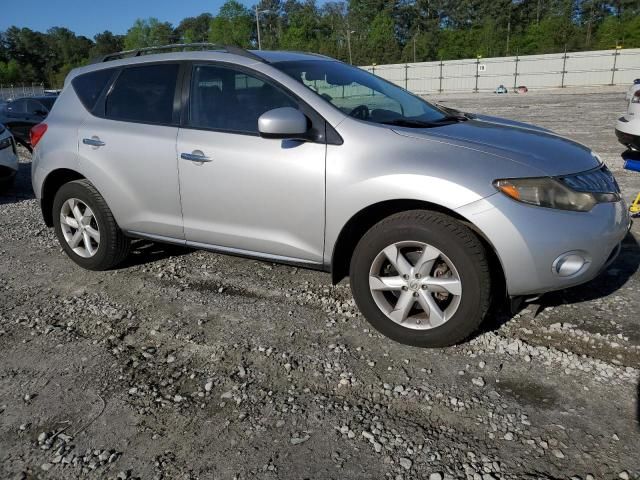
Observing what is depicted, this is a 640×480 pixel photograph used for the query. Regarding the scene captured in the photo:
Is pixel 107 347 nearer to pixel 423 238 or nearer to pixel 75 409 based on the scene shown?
pixel 75 409

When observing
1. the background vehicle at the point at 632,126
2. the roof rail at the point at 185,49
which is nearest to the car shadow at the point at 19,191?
the roof rail at the point at 185,49

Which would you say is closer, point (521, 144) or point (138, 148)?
A: point (521, 144)

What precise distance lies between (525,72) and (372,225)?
1608 inches


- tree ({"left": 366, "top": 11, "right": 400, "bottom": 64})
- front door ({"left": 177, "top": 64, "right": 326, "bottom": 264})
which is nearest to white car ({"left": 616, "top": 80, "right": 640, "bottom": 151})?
front door ({"left": 177, "top": 64, "right": 326, "bottom": 264})

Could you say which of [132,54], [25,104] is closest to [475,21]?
[25,104]

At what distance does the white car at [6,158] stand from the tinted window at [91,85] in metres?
4.57

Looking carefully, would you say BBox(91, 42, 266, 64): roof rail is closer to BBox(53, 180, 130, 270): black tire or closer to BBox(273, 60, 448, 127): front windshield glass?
BBox(273, 60, 448, 127): front windshield glass

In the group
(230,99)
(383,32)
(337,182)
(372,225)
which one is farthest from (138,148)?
(383,32)

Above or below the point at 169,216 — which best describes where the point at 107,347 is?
below

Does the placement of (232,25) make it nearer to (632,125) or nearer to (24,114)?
(24,114)

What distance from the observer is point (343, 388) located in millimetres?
2730

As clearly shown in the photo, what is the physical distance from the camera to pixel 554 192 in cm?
275

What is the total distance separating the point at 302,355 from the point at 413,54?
7050 centimetres

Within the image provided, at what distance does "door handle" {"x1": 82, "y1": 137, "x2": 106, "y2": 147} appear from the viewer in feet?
13.2
